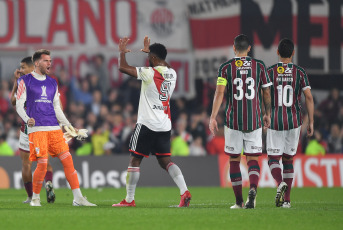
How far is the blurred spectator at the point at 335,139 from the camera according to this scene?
21.7 metres

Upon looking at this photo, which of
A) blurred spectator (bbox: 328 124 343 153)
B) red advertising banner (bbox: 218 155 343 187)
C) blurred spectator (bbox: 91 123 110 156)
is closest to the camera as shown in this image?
red advertising banner (bbox: 218 155 343 187)

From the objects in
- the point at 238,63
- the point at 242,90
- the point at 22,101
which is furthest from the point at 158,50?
the point at 22,101

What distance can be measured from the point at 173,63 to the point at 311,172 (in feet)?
27.8

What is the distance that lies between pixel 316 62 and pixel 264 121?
37.6 ft

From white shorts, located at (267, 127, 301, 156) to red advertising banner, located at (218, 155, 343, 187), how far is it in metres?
7.69

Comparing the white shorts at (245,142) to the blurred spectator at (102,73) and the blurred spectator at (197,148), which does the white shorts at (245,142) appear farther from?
the blurred spectator at (102,73)

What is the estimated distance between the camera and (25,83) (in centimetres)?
1128

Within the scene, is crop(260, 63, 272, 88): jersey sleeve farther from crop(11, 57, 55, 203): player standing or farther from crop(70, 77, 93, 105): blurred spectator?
crop(70, 77, 93, 105): blurred spectator

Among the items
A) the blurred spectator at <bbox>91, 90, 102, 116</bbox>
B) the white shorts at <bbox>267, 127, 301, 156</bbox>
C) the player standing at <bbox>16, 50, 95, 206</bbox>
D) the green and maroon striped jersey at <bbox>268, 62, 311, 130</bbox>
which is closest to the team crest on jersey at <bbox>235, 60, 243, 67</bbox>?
the green and maroon striped jersey at <bbox>268, 62, 311, 130</bbox>

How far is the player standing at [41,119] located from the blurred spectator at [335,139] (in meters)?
11.6

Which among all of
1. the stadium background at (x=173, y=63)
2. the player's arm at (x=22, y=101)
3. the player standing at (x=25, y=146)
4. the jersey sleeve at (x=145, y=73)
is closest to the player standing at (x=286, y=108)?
the jersey sleeve at (x=145, y=73)

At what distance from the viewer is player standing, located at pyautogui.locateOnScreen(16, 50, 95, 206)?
11.2m

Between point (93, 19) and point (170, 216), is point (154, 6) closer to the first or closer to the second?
point (93, 19)

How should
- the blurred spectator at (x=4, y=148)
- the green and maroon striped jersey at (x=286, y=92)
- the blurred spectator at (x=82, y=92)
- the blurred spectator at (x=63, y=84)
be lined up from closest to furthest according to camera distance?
the green and maroon striped jersey at (x=286, y=92) < the blurred spectator at (x=4, y=148) < the blurred spectator at (x=63, y=84) < the blurred spectator at (x=82, y=92)
